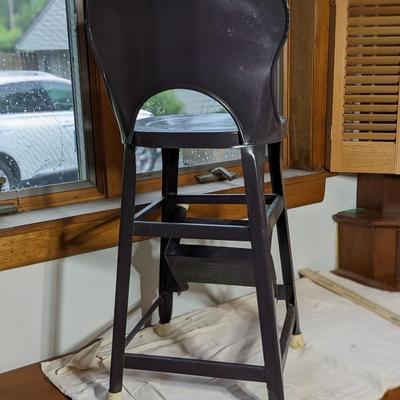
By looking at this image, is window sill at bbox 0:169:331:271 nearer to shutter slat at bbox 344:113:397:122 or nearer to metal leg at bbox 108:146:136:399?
metal leg at bbox 108:146:136:399

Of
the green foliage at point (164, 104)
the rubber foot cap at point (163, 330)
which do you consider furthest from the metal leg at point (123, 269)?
the green foliage at point (164, 104)

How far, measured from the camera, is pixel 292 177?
1980 millimetres

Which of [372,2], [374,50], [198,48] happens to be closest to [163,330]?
[198,48]

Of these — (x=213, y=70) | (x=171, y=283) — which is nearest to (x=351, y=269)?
(x=171, y=283)

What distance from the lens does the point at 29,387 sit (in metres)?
1.46

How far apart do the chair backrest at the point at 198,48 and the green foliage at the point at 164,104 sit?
0.67 metres

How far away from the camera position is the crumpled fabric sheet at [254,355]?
140 centimetres

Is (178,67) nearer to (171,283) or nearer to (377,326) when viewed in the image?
(171,283)

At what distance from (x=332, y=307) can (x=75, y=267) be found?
843 mm

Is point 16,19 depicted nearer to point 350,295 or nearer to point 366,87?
point 366,87

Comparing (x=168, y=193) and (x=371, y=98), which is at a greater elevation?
(x=371, y=98)

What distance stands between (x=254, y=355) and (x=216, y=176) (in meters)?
0.64

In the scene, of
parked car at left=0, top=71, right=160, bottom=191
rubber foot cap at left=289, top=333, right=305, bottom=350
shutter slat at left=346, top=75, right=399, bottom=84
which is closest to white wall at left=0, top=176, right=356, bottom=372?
parked car at left=0, top=71, right=160, bottom=191

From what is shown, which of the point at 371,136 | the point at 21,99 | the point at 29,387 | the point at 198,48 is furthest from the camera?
the point at 371,136
